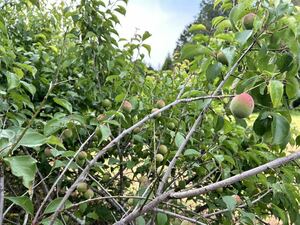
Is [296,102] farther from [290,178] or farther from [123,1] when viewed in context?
[123,1]

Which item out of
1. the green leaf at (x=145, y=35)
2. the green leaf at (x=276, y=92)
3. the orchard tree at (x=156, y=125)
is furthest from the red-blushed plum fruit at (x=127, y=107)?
the green leaf at (x=276, y=92)

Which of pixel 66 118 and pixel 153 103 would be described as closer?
pixel 66 118

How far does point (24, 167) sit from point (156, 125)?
115cm

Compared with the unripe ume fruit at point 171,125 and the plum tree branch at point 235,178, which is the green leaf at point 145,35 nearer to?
the unripe ume fruit at point 171,125

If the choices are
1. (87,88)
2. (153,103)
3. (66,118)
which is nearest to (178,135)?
(66,118)

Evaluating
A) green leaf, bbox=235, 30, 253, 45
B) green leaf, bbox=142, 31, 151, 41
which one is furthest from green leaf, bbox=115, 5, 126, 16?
green leaf, bbox=235, 30, 253, 45

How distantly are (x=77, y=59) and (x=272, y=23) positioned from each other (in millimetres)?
1288

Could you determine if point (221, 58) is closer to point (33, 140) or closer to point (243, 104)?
point (243, 104)

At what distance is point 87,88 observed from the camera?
2.18 meters

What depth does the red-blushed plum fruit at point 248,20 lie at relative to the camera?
125cm

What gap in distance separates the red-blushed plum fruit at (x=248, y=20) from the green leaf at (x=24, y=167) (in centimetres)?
75

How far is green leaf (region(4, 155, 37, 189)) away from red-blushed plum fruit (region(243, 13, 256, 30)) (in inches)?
29.6

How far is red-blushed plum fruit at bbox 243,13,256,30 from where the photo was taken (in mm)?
1251

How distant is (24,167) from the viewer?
81 cm
